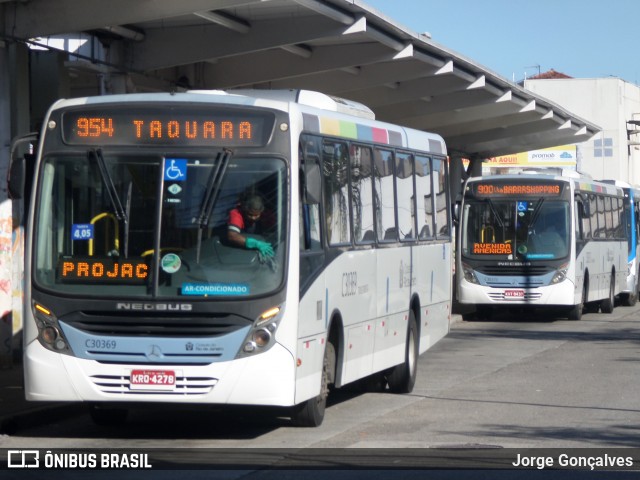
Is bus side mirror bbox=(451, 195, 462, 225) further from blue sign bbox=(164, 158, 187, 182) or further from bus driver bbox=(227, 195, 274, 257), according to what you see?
blue sign bbox=(164, 158, 187, 182)

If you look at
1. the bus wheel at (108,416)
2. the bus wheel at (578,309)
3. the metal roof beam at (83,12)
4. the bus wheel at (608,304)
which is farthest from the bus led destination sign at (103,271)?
the bus wheel at (608,304)

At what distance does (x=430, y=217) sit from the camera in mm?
15695

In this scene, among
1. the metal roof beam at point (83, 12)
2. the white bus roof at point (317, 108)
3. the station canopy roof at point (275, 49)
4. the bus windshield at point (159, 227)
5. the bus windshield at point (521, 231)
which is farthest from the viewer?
the bus windshield at point (521, 231)

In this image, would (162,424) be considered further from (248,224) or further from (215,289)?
(248,224)

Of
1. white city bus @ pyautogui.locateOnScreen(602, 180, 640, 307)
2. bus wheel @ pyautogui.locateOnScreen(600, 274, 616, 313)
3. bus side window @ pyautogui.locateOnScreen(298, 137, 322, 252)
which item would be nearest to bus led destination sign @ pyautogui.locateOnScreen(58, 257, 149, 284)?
bus side window @ pyautogui.locateOnScreen(298, 137, 322, 252)

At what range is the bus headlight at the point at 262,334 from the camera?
10.1 meters

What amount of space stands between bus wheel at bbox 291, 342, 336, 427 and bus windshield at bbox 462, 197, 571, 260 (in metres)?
15.8

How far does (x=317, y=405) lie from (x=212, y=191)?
2.32m

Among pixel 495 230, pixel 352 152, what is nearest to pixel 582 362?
pixel 352 152

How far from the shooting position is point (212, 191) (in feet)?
33.7

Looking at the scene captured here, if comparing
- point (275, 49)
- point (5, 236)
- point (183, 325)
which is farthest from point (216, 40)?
point (183, 325)

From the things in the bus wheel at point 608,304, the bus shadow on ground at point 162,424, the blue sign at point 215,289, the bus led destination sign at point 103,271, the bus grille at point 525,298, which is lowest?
the bus wheel at point 608,304

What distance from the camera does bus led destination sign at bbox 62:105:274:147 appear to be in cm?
1043

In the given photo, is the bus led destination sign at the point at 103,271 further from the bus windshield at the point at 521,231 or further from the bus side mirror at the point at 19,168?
the bus windshield at the point at 521,231
